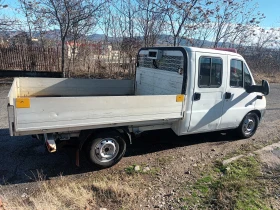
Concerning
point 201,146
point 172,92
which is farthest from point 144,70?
point 201,146

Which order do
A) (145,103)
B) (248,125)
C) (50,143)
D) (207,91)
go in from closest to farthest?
(50,143)
(145,103)
(207,91)
(248,125)

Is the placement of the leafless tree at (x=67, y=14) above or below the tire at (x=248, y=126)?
above

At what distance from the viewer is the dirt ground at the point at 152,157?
143 inches

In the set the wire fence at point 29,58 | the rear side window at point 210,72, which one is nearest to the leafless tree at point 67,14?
the wire fence at point 29,58

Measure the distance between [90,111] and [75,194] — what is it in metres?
A: 1.17

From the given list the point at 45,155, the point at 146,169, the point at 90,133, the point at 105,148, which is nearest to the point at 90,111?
the point at 90,133

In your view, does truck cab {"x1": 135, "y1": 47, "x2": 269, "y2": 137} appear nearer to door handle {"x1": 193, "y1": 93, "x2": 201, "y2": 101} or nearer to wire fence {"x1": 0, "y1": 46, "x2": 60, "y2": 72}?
door handle {"x1": 193, "y1": 93, "x2": 201, "y2": 101}

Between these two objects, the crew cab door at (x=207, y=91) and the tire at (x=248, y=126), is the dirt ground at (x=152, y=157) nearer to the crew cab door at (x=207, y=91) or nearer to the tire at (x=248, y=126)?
the tire at (x=248, y=126)

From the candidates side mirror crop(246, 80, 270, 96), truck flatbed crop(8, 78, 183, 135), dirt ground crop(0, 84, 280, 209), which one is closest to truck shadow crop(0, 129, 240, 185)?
dirt ground crop(0, 84, 280, 209)

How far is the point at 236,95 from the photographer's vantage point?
507cm

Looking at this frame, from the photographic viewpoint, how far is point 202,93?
451 cm

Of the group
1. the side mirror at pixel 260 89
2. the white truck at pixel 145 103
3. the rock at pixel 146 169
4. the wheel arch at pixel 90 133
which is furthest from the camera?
the side mirror at pixel 260 89

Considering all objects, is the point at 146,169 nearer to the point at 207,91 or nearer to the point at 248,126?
the point at 207,91

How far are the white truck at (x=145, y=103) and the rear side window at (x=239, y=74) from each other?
21mm
